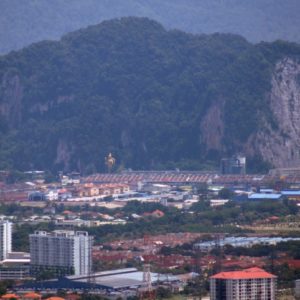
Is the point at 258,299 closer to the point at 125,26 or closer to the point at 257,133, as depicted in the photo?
the point at 257,133

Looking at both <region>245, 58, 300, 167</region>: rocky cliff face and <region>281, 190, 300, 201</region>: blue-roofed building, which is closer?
<region>281, 190, 300, 201</region>: blue-roofed building

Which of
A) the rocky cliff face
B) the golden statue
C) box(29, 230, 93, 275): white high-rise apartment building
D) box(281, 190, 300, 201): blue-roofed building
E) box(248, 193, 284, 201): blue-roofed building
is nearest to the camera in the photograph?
box(29, 230, 93, 275): white high-rise apartment building

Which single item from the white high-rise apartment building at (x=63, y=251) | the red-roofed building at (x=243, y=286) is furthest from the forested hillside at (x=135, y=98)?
the red-roofed building at (x=243, y=286)

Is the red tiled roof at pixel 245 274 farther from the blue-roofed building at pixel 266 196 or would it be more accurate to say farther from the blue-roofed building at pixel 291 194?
the blue-roofed building at pixel 291 194

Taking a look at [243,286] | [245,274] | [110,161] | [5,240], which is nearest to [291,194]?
[110,161]

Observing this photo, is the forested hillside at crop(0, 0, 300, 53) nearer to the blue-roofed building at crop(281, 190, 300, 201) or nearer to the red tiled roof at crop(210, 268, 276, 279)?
the blue-roofed building at crop(281, 190, 300, 201)

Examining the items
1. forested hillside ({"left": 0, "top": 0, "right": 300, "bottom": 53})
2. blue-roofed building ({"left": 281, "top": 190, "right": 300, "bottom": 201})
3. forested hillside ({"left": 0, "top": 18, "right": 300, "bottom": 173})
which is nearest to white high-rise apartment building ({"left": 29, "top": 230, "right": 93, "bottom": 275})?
blue-roofed building ({"left": 281, "top": 190, "right": 300, "bottom": 201})
